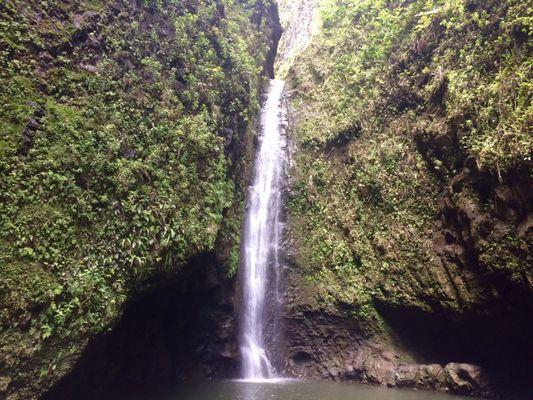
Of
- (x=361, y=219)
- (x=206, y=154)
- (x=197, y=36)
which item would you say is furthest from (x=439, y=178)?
(x=197, y=36)

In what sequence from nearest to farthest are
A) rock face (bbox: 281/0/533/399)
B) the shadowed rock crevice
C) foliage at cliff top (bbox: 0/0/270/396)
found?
foliage at cliff top (bbox: 0/0/270/396), the shadowed rock crevice, rock face (bbox: 281/0/533/399)

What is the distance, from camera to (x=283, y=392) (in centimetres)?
1179

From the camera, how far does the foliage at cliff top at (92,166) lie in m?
7.88

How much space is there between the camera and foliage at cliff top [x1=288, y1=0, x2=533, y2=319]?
1170cm

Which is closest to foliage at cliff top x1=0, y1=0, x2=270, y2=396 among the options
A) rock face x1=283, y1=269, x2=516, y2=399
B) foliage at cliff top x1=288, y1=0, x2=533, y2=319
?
foliage at cliff top x1=288, y1=0, x2=533, y2=319

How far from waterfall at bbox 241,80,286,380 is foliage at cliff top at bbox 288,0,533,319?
1078 mm

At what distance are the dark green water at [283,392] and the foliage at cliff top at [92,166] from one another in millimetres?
3772

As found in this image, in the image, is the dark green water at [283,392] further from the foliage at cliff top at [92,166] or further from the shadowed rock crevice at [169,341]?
the foliage at cliff top at [92,166]

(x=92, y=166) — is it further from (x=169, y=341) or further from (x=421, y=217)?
(x=421, y=217)

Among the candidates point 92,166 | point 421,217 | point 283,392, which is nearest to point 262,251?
point 283,392

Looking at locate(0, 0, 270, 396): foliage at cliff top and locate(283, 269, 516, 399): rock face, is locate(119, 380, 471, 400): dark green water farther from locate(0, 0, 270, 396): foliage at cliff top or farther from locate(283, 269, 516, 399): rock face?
locate(0, 0, 270, 396): foliage at cliff top

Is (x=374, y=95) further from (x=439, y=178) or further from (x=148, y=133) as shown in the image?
(x=148, y=133)

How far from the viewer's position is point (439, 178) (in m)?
14.2

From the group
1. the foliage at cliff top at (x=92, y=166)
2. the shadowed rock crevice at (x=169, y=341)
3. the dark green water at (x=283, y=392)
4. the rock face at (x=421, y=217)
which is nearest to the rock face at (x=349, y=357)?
the rock face at (x=421, y=217)
